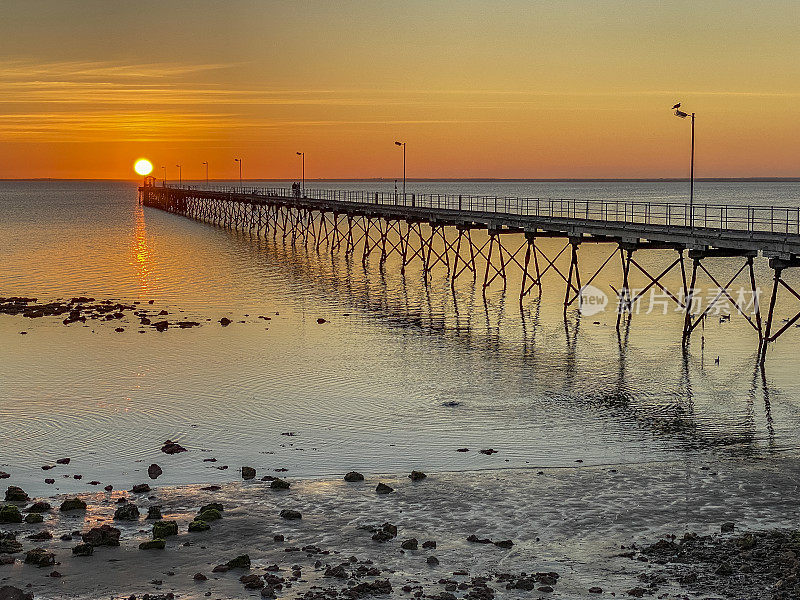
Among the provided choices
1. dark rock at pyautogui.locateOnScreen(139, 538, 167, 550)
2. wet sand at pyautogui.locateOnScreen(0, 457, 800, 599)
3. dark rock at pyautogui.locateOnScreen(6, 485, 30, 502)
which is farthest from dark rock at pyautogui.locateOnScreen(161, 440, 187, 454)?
dark rock at pyautogui.locateOnScreen(139, 538, 167, 550)

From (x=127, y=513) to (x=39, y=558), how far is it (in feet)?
7.27

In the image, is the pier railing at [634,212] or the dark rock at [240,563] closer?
the dark rock at [240,563]

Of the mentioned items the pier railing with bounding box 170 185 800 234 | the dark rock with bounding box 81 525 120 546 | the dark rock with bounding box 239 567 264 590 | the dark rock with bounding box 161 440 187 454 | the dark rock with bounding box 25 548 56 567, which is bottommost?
the dark rock with bounding box 239 567 264 590

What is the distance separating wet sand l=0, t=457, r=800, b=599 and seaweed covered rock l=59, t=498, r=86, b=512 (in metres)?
0.20

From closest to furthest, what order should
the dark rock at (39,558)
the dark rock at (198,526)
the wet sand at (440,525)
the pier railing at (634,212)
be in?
the wet sand at (440,525)
the dark rock at (39,558)
the dark rock at (198,526)
the pier railing at (634,212)

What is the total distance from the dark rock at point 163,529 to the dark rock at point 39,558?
1681 mm

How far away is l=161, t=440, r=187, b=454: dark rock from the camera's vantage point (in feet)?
73.0

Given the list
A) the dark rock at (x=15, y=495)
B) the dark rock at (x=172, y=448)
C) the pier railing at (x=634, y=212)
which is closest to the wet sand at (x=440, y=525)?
the dark rock at (x=15, y=495)

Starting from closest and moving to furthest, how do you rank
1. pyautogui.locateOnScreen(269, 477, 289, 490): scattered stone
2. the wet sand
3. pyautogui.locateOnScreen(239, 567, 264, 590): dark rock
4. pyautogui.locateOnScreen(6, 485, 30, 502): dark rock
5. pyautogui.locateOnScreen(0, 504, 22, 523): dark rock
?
pyautogui.locateOnScreen(239, 567, 264, 590): dark rock < the wet sand < pyautogui.locateOnScreen(0, 504, 22, 523): dark rock < pyautogui.locateOnScreen(6, 485, 30, 502): dark rock < pyautogui.locateOnScreen(269, 477, 289, 490): scattered stone

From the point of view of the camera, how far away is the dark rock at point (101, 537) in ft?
52.9

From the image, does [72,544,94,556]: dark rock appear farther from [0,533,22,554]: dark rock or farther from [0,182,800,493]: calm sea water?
[0,182,800,493]: calm sea water

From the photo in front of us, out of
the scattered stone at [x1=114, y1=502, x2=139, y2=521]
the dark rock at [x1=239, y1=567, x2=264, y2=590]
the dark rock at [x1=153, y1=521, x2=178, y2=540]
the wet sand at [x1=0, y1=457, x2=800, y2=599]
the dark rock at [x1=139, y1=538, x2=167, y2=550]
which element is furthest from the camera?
the scattered stone at [x1=114, y1=502, x2=139, y2=521]

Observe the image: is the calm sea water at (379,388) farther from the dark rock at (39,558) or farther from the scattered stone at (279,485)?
the dark rock at (39,558)

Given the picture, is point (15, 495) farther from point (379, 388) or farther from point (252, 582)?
point (379, 388)
